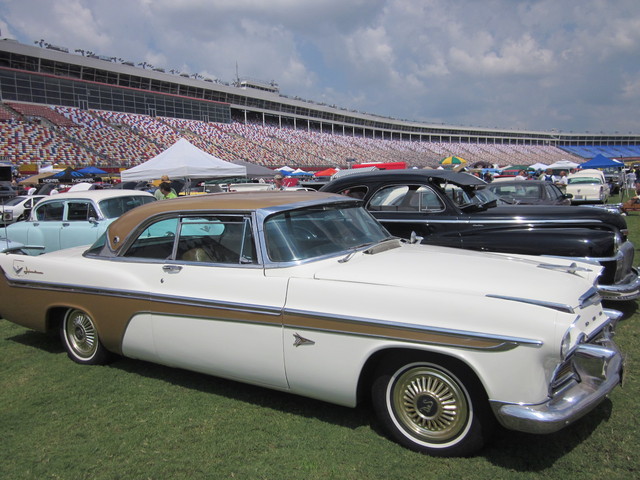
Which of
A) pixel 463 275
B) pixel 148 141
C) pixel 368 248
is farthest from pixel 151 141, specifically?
pixel 463 275

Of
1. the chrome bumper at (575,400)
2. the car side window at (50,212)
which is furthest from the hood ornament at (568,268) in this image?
the car side window at (50,212)

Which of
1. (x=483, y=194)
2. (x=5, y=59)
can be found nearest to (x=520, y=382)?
(x=483, y=194)

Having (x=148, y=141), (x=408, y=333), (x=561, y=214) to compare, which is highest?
(x=148, y=141)

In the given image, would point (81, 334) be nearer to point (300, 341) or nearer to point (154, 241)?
point (154, 241)

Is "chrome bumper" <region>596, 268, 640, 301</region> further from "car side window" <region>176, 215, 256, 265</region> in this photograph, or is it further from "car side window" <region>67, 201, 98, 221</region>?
"car side window" <region>67, 201, 98, 221</region>

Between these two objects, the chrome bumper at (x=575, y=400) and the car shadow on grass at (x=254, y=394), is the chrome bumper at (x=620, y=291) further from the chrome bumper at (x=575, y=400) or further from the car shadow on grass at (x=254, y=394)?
the car shadow on grass at (x=254, y=394)

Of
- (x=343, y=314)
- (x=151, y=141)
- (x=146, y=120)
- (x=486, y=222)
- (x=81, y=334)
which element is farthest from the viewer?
(x=146, y=120)

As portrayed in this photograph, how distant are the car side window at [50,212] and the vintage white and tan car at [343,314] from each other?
5.03 metres

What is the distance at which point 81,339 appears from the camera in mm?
4457

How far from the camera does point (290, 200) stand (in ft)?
12.5

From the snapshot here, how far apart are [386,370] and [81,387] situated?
2786 mm

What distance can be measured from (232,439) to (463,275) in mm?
1907

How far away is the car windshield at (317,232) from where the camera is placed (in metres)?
3.41

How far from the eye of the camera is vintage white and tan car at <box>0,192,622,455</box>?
256 cm
